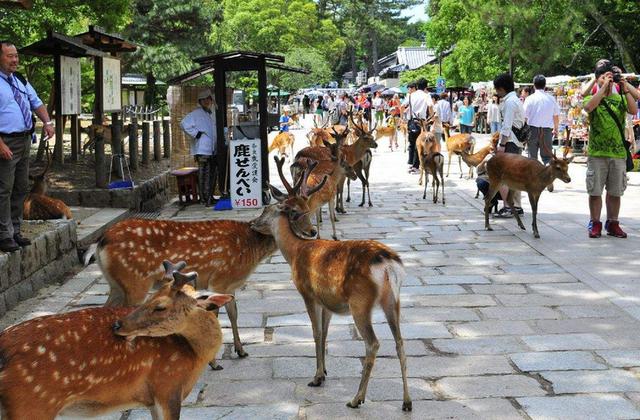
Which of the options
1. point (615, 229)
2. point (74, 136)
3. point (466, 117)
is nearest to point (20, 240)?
point (615, 229)

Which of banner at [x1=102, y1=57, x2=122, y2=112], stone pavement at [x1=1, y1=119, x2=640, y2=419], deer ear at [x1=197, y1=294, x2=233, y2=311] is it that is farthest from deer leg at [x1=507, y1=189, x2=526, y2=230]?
deer ear at [x1=197, y1=294, x2=233, y2=311]

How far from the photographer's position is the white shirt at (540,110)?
11.0 metres

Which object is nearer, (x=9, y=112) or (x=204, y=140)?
(x=9, y=112)

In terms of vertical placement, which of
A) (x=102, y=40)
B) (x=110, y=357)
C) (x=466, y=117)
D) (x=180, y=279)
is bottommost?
(x=110, y=357)

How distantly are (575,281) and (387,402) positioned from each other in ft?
10.3

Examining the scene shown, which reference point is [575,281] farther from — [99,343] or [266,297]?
[99,343]

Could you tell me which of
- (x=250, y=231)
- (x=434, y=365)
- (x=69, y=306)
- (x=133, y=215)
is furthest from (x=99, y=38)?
(x=434, y=365)

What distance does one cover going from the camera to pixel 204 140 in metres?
11.2

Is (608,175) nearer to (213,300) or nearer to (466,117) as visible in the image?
(213,300)

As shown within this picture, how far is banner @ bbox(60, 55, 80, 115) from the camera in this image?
419 inches

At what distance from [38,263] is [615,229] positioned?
5.82 meters

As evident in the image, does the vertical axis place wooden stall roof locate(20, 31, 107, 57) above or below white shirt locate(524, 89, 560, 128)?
above

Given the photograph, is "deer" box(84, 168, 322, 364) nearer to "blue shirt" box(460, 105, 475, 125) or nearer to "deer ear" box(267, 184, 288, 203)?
"deer ear" box(267, 184, 288, 203)

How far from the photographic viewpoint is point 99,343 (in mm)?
3166
